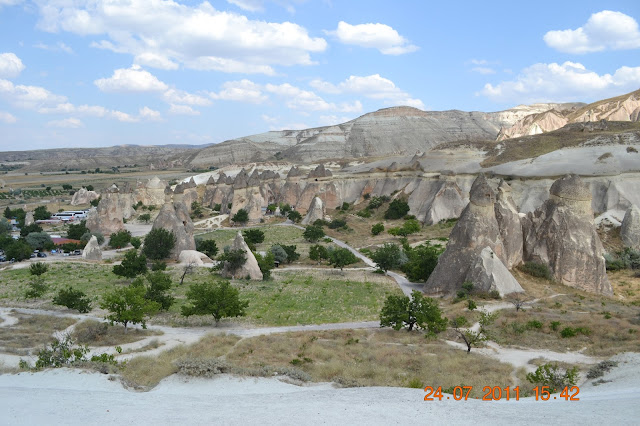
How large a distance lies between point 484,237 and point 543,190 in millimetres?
22207

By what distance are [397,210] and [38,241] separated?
34572 millimetres

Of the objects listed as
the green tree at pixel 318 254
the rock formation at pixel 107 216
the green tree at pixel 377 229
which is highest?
the rock formation at pixel 107 216

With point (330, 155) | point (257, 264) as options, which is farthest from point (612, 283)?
point (330, 155)

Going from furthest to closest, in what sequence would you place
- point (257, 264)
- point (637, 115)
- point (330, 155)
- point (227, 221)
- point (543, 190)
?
point (330, 155) → point (637, 115) → point (227, 221) → point (543, 190) → point (257, 264)

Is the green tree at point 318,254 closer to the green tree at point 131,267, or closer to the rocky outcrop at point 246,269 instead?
the rocky outcrop at point 246,269

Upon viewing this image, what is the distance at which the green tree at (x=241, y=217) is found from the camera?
51484 millimetres

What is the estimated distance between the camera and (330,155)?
121500mm

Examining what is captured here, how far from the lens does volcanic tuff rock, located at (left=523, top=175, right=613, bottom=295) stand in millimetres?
23172

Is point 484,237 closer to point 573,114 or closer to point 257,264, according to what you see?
point 257,264

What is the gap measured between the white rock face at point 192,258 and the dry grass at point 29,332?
12.3m

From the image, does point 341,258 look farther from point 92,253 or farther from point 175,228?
point 92,253

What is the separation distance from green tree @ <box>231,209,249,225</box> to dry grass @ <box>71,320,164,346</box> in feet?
111

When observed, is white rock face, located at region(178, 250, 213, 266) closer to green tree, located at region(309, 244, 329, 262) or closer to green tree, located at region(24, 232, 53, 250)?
green tree, located at region(309, 244, 329, 262)

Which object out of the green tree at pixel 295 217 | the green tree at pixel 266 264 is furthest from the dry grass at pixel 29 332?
the green tree at pixel 295 217
